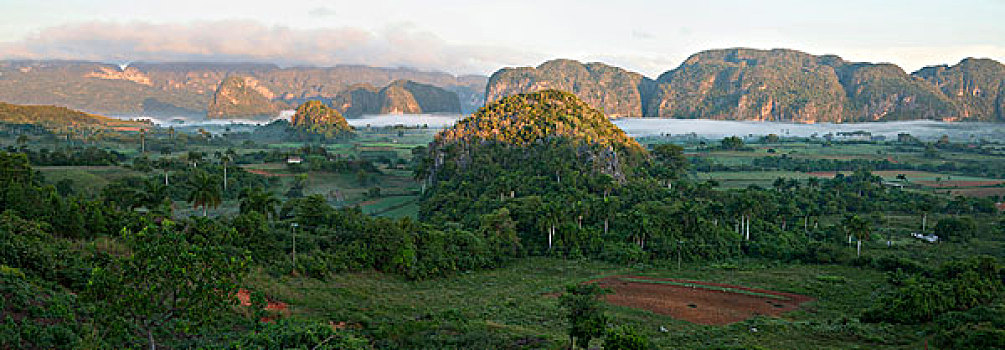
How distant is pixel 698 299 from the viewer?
3738cm

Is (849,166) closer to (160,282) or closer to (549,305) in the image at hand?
(549,305)

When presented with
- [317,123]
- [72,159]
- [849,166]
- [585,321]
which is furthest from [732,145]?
[72,159]

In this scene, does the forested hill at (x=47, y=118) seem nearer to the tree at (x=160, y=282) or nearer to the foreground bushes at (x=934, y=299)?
the tree at (x=160, y=282)

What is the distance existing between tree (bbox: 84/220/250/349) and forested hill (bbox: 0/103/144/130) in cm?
16062

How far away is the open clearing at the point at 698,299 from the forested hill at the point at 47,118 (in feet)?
526

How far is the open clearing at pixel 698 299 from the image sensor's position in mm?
33906

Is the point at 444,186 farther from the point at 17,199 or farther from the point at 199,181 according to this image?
the point at 17,199

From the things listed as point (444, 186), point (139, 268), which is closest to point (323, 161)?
point (444, 186)

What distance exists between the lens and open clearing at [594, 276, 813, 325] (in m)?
33.9

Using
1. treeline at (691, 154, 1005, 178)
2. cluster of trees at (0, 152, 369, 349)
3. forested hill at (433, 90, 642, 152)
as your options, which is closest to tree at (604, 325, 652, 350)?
cluster of trees at (0, 152, 369, 349)

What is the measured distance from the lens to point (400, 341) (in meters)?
24.0

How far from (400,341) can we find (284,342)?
8269 millimetres

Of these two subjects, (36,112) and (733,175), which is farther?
(36,112)

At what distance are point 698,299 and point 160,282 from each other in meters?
32.1
